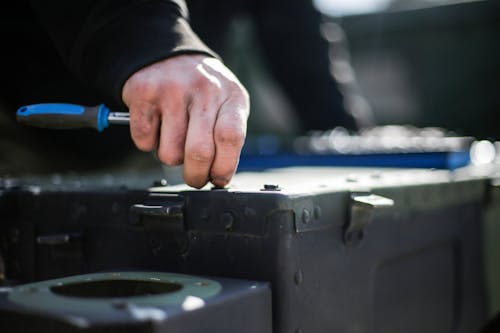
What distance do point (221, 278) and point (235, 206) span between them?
87 mm

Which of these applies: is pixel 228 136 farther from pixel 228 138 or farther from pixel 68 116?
pixel 68 116

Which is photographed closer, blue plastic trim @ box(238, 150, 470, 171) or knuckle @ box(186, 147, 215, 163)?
knuckle @ box(186, 147, 215, 163)

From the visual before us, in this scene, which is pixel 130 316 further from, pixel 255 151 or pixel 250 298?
pixel 255 151

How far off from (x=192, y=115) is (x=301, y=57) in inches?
71.3

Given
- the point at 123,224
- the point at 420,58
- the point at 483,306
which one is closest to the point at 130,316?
Result: the point at 123,224

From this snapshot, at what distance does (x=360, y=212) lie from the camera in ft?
2.70

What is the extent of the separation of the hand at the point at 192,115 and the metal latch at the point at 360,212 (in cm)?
17

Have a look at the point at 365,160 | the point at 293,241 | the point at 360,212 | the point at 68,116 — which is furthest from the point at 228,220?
the point at 365,160

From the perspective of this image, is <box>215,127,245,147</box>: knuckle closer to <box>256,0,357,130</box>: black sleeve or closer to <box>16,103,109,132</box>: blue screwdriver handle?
<box>16,103,109,132</box>: blue screwdriver handle

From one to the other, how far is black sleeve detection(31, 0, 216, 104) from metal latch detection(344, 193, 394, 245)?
0.30m

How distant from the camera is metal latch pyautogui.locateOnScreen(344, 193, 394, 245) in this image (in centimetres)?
81

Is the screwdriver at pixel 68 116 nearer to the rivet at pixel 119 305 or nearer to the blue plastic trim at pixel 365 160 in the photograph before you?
the rivet at pixel 119 305

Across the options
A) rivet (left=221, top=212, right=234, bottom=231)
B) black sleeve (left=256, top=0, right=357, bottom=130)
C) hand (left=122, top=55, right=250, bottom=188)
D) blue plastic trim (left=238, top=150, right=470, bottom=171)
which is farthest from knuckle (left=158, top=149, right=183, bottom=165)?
black sleeve (left=256, top=0, right=357, bottom=130)

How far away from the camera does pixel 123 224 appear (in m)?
0.84
